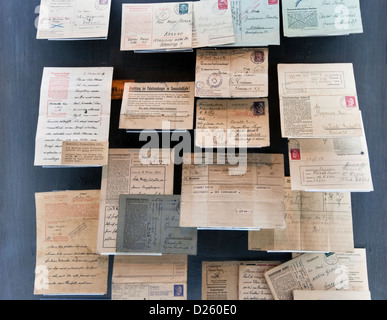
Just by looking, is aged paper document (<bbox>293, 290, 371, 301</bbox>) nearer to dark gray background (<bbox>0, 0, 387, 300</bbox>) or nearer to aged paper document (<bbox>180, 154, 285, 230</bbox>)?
dark gray background (<bbox>0, 0, 387, 300</bbox>)

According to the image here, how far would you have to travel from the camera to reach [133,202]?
0.84 m

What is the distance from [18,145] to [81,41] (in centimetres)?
33

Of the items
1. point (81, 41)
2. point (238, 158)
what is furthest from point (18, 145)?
point (238, 158)

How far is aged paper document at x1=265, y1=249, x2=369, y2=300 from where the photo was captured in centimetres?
83

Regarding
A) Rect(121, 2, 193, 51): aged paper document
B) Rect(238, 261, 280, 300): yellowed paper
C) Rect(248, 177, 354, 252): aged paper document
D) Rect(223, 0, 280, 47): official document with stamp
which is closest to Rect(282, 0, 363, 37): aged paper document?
Rect(223, 0, 280, 47): official document with stamp

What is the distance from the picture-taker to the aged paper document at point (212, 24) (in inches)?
31.9

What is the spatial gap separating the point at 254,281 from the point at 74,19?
2.69ft

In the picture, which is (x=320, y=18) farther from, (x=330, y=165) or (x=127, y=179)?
(x=127, y=179)

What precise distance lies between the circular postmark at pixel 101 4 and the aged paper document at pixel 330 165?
1.93ft

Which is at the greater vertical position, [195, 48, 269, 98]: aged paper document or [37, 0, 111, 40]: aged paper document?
[37, 0, 111, 40]: aged paper document

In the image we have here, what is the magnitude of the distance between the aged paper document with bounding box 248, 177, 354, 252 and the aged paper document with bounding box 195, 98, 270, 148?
145mm

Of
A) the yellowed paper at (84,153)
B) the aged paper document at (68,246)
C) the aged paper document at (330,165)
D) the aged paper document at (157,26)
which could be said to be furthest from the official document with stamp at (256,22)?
the aged paper document at (68,246)

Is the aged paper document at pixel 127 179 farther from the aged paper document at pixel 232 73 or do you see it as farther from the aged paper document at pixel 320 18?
the aged paper document at pixel 320 18
